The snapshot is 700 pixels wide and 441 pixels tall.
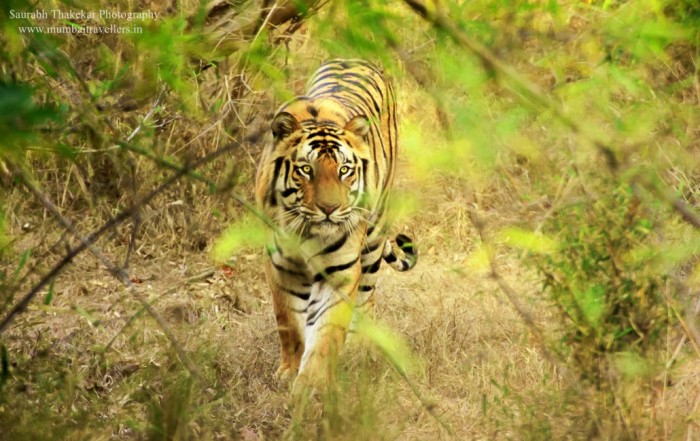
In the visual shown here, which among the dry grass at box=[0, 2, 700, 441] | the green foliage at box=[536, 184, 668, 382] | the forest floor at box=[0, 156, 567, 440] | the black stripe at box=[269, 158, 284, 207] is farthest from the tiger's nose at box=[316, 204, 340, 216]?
the green foliage at box=[536, 184, 668, 382]

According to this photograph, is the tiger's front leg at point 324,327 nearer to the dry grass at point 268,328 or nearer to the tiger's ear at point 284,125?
the dry grass at point 268,328

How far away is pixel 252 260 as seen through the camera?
6.71 metres

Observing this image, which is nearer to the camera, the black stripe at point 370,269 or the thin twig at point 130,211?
the thin twig at point 130,211

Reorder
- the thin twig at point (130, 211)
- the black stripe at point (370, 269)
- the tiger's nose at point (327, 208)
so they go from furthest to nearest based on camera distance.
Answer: the black stripe at point (370, 269), the tiger's nose at point (327, 208), the thin twig at point (130, 211)

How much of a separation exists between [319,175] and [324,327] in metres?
0.71

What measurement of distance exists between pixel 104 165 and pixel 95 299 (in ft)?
3.59

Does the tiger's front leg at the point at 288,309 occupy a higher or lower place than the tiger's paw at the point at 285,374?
higher

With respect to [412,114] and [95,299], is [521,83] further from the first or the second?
[412,114]

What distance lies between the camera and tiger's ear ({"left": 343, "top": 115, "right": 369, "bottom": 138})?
17.3 ft

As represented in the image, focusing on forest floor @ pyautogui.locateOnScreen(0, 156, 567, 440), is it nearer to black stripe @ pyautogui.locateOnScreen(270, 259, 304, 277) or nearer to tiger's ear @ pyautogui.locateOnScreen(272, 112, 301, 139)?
black stripe @ pyautogui.locateOnScreen(270, 259, 304, 277)

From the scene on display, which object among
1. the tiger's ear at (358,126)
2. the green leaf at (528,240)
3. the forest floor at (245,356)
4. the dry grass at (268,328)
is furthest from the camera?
the tiger's ear at (358,126)

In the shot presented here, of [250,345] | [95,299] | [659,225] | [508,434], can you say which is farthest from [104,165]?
[659,225]

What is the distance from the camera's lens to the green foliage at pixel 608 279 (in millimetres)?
3275

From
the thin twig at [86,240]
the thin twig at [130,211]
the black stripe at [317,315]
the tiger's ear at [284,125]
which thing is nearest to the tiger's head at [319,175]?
the tiger's ear at [284,125]
